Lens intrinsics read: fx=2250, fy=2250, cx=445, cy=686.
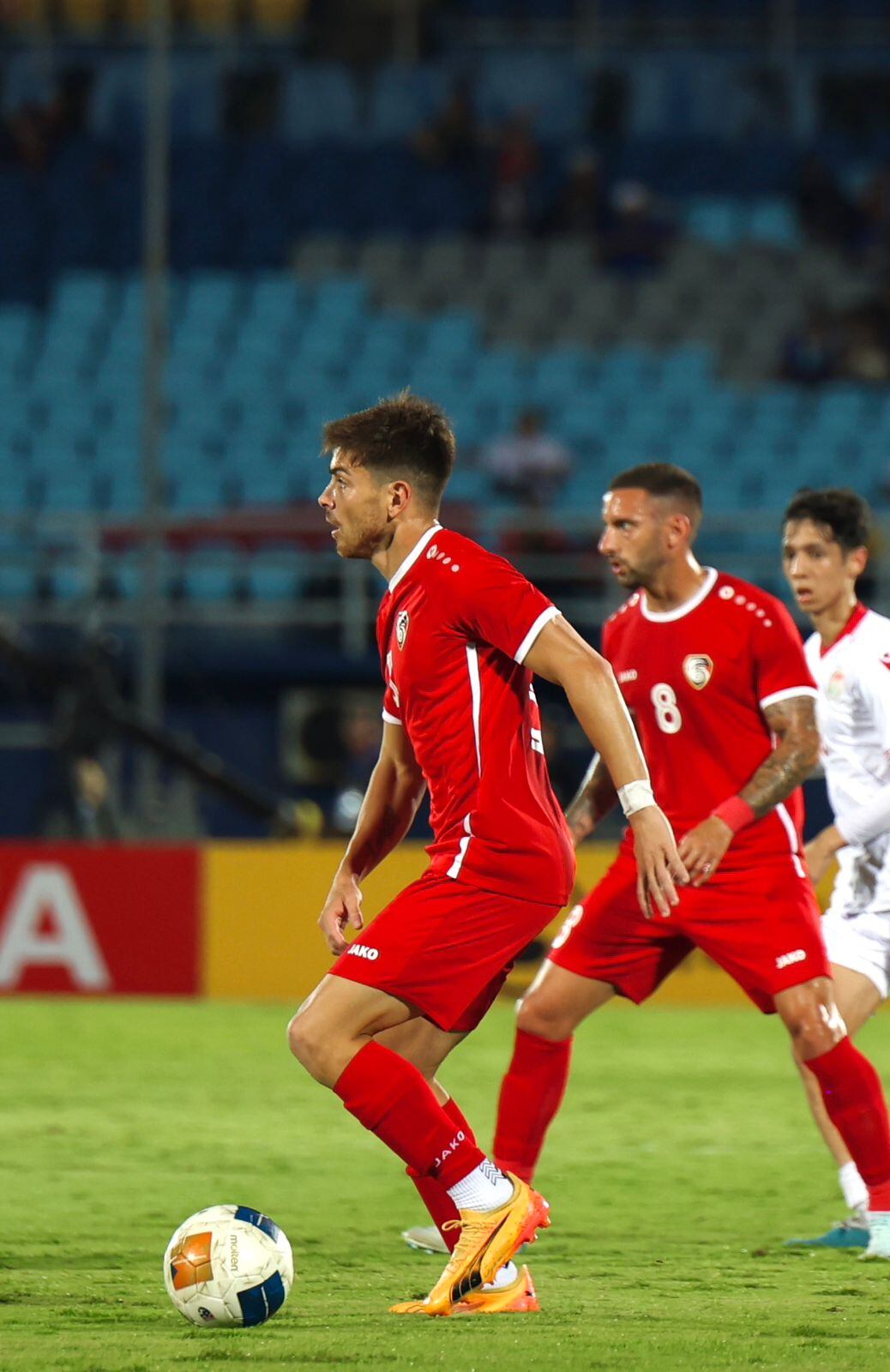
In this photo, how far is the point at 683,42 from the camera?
73.2 feet

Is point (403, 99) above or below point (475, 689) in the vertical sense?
above

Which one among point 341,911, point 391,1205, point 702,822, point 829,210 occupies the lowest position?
A: point 391,1205

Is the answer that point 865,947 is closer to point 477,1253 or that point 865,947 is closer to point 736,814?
point 736,814

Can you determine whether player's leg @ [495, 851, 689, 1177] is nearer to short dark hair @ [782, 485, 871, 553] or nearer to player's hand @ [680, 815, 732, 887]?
player's hand @ [680, 815, 732, 887]

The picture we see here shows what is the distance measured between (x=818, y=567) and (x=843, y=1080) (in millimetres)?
1532

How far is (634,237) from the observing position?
801 inches

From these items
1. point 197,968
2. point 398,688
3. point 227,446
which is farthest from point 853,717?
point 227,446

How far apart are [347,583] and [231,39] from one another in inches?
347

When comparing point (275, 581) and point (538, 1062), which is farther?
point (275, 581)

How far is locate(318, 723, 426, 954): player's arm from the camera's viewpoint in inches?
213

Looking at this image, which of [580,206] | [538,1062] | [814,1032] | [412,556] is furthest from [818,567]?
[580,206]

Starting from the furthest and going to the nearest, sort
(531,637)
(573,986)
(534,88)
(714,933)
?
(534,88) → (573,986) → (714,933) → (531,637)

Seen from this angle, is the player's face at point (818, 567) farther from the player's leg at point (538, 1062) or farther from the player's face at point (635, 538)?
the player's leg at point (538, 1062)

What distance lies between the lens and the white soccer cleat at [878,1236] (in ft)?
19.5
